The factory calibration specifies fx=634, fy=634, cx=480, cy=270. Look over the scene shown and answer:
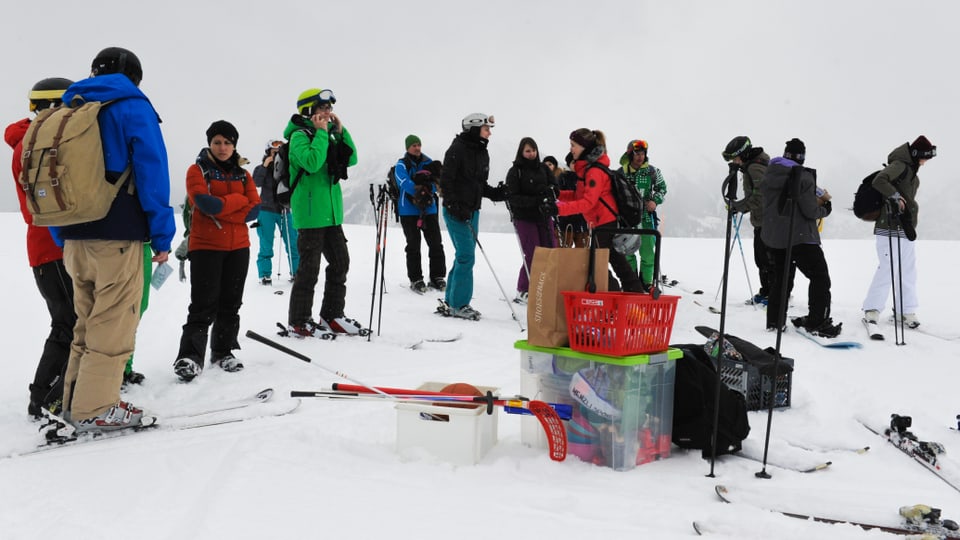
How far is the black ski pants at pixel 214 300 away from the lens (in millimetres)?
4309

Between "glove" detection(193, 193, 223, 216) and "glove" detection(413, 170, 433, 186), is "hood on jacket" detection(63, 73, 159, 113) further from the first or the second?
"glove" detection(413, 170, 433, 186)

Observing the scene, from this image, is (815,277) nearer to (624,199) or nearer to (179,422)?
(624,199)

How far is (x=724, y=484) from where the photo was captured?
102 inches

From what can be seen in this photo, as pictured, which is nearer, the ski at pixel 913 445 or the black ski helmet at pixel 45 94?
the ski at pixel 913 445

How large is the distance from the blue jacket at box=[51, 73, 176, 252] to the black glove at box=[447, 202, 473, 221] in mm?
3514

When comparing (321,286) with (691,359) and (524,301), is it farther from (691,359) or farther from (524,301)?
(691,359)

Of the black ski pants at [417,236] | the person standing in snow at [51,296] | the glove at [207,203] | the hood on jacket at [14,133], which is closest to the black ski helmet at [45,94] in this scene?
the person standing in snow at [51,296]

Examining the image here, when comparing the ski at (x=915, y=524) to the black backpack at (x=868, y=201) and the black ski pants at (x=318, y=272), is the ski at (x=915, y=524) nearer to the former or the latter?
the black ski pants at (x=318, y=272)

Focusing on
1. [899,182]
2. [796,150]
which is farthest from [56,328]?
[899,182]

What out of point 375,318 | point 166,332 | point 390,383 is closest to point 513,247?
point 375,318

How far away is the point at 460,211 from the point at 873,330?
4282 mm

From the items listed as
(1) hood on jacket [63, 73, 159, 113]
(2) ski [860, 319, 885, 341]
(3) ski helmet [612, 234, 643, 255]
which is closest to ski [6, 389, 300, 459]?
(1) hood on jacket [63, 73, 159, 113]

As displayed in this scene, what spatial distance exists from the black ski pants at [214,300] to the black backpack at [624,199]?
11.0 feet

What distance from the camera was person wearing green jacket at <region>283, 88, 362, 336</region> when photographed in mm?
5078
